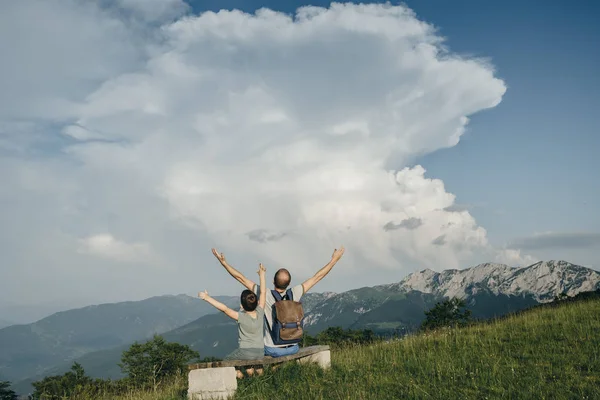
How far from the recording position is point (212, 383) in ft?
25.5

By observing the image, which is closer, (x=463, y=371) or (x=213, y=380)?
(x=213, y=380)

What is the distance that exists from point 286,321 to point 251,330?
27.9 inches

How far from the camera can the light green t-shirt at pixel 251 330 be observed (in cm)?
859

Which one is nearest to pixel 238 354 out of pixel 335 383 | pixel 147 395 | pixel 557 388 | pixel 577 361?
pixel 335 383

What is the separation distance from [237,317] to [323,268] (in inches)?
82.1

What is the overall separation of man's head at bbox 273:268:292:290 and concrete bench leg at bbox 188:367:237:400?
1.84 metres

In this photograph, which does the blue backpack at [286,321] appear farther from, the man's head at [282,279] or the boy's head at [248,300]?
the boy's head at [248,300]

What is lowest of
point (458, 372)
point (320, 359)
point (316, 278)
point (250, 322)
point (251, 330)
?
point (458, 372)

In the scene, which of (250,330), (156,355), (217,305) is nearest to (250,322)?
(250,330)

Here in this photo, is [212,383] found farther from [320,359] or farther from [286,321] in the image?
[320,359]

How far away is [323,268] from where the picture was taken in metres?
9.49

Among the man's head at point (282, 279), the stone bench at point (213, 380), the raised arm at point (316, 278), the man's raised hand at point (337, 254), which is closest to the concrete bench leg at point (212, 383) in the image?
the stone bench at point (213, 380)

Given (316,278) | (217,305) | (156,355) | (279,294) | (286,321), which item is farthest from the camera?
(156,355)

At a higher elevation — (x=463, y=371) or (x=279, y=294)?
(x=279, y=294)
